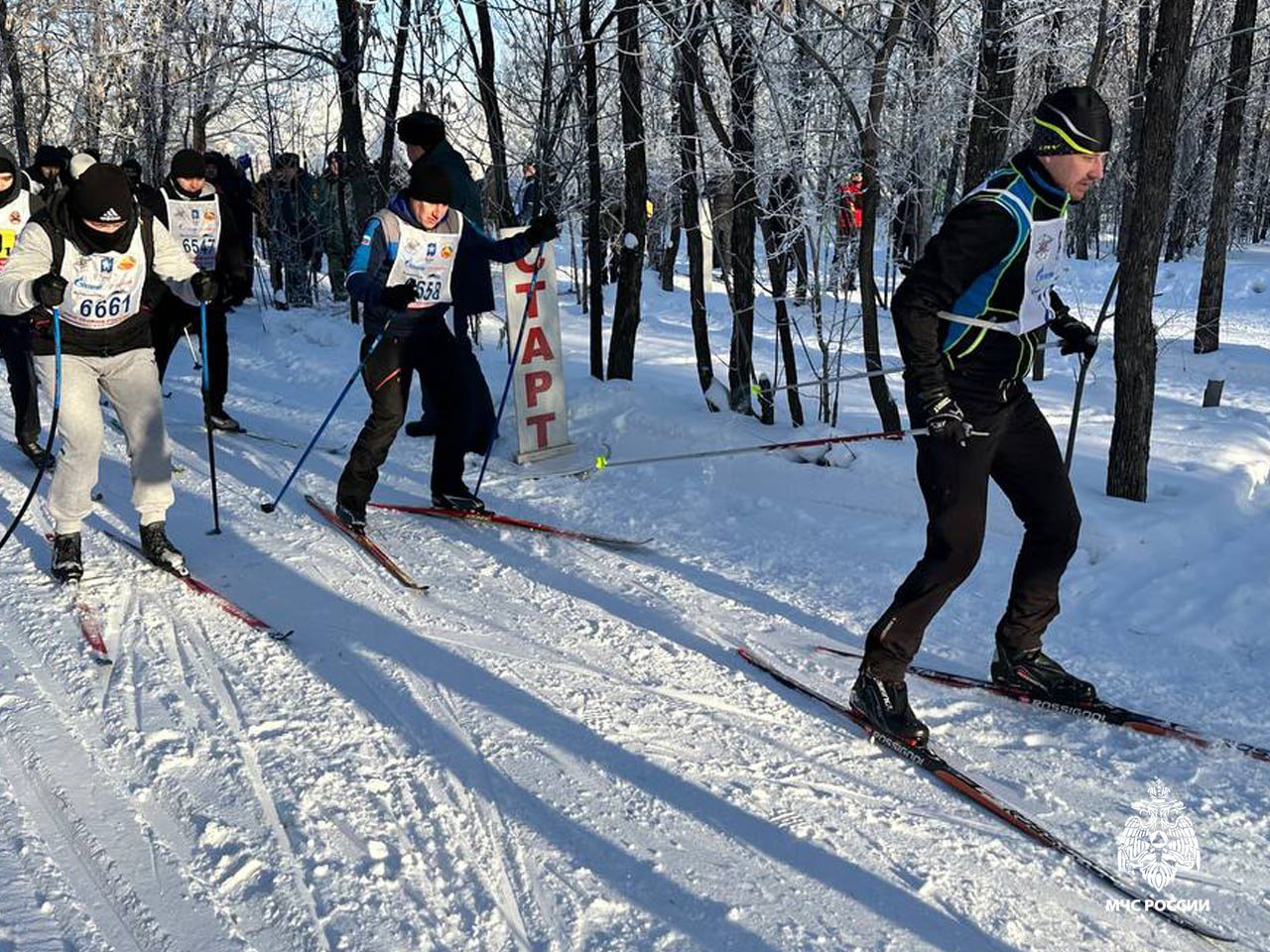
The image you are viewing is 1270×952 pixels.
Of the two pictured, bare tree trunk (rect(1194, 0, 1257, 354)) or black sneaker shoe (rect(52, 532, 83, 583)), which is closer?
black sneaker shoe (rect(52, 532, 83, 583))

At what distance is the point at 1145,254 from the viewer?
5863 millimetres

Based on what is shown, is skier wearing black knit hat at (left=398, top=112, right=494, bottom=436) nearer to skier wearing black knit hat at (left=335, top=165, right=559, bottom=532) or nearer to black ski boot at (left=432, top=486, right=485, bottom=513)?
skier wearing black knit hat at (left=335, top=165, right=559, bottom=532)

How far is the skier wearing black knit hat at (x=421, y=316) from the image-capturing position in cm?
534

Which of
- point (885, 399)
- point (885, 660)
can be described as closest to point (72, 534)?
point (885, 660)

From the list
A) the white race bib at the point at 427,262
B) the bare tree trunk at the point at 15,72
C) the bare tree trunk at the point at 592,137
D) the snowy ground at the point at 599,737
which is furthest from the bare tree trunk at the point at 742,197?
the bare tree trunk at the point at 15,72

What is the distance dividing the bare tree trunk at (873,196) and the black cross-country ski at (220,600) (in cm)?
426

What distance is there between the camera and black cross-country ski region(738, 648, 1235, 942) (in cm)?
265

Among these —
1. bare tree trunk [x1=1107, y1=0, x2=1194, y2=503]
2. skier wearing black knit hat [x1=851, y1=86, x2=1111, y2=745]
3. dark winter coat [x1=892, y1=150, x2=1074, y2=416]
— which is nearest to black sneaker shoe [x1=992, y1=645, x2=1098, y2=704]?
skier wearing black knit hat [x1=851, y1=86, x2=1111, y2=745]

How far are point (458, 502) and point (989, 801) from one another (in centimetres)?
364

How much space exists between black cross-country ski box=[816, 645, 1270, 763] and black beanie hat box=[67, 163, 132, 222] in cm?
378

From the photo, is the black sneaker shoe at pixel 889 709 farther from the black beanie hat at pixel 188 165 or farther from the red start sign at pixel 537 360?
the black beanie hat at pixel 188 165

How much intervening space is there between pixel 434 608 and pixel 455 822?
173cm

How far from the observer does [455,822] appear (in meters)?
2.99

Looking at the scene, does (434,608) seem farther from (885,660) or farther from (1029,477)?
(1029,477)
